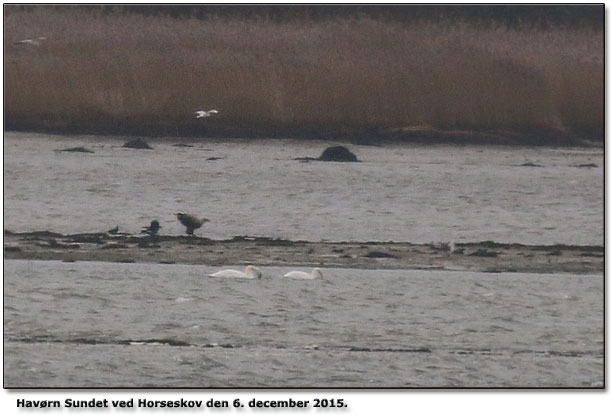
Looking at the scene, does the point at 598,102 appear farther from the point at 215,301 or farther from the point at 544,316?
the point at 215,301

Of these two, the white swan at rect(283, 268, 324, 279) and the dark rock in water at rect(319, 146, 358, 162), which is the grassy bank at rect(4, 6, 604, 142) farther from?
the white swan at rect(283, 268, 324, 279)

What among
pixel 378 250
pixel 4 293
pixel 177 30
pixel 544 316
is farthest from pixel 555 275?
pixel 4 293

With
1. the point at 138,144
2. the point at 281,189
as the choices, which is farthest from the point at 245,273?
the point at 138,144

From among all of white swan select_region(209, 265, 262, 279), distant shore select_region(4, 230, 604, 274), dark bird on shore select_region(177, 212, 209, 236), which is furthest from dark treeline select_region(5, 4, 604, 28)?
white swan select_region(209, 265, 262, 279)

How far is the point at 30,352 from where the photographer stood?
5688 mm

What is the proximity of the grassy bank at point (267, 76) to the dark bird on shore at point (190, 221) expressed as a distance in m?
0.37

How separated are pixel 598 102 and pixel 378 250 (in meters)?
1.22

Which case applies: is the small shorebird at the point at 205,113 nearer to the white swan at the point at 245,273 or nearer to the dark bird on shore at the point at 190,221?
the dark bird on shore at the point at 190,221

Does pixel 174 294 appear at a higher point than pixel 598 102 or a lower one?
lower

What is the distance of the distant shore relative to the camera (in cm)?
607

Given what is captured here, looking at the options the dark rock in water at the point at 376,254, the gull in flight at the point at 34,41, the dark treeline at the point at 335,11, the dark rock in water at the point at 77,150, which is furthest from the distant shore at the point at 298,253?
the dark treeline at the point at 335,11

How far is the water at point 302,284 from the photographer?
567cm

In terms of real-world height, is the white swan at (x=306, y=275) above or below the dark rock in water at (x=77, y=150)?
below

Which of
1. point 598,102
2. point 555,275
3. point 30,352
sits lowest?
point 30,352
